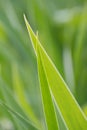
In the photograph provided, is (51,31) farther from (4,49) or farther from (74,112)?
(74,112)

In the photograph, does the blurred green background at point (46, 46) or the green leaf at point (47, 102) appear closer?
the green leaf at point (47, 102)

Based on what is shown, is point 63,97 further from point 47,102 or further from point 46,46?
point 46,46

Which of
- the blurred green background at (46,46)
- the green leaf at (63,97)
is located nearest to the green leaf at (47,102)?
the green leaf at (63,97)

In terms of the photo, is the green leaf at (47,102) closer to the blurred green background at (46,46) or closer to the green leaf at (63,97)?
the green leaf at (63,97)

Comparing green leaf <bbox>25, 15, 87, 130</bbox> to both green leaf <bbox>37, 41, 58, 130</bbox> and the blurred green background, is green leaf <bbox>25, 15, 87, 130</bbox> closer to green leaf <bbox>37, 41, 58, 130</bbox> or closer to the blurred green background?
green leaf <bbox>37, 41, 58, 130</bbox>

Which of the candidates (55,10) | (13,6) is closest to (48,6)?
(55,10)

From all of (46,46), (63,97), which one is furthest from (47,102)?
(46,46)
